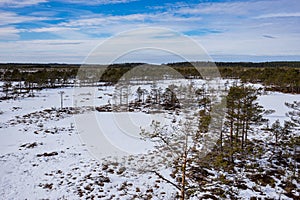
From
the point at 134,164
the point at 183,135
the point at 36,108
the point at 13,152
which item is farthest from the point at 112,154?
the point at 36,108

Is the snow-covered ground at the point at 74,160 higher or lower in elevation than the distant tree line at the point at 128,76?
lower

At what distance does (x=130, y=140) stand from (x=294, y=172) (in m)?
12.8

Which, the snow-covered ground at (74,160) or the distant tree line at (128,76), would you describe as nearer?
the snow-covered ground at (74,160)

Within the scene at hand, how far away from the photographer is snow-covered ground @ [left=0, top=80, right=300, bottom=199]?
13.0 meters

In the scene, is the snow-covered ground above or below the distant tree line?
below

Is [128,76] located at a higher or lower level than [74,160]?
higher

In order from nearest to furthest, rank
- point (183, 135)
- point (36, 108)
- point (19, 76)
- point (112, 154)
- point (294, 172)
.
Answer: point (183, 135) < point (294, 172) < point (112, 154) < point (36, 108) < point (19, 76)

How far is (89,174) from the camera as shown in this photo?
15.0 m

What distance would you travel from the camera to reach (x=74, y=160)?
1736cm

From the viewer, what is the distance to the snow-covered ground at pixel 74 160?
42.7ft

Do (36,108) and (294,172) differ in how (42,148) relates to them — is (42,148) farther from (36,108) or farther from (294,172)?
(36,108)

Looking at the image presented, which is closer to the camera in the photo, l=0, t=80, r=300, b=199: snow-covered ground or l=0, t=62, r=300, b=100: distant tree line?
l=0, t=80, r=300, b=199: snow-covered ground

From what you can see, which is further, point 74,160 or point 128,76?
point 128,76

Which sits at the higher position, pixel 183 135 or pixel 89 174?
pixel 183 135
